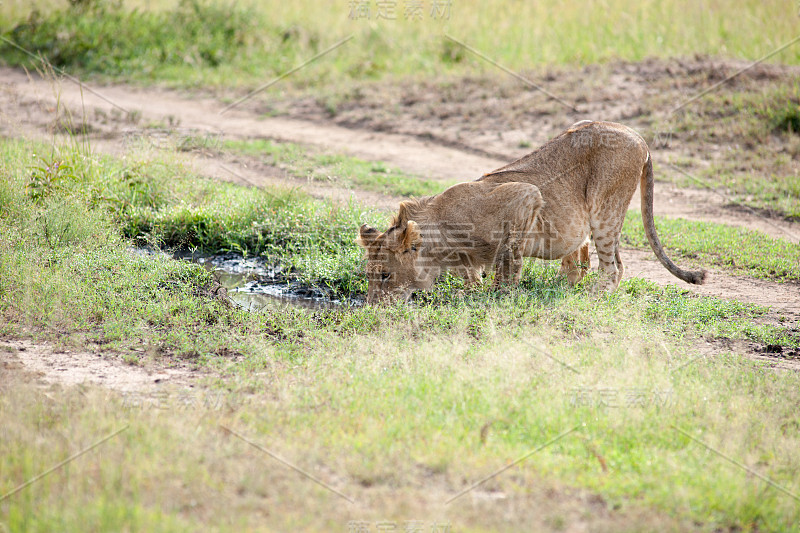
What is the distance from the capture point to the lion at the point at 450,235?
710 cm

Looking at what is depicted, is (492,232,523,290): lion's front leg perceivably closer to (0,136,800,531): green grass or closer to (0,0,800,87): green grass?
(0,136,800,531): green grass

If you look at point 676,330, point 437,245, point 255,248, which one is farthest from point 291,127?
point 676,330

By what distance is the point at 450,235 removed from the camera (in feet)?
23.9

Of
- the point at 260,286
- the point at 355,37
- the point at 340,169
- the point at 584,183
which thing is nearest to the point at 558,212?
the point at 584,183

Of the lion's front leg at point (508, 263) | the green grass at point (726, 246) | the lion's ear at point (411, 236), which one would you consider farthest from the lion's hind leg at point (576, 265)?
the lion's ear at point (411, 236)

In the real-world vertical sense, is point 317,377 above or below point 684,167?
below

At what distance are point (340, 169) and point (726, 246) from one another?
5.22 metres

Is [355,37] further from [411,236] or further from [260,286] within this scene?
[411,236]

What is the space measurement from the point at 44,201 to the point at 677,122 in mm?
10511

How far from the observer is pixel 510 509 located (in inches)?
161

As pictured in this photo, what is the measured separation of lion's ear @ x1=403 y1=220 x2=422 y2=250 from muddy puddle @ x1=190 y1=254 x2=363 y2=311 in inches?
38.9

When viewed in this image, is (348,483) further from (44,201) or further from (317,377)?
(44,201)

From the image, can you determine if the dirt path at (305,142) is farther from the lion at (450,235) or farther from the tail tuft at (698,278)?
the lion at (450,235)

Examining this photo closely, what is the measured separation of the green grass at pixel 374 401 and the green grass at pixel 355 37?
30.3 ft
